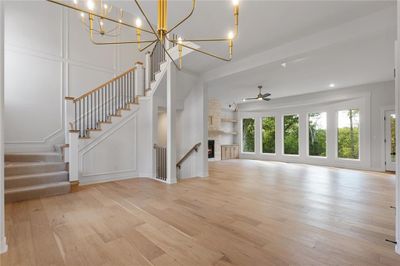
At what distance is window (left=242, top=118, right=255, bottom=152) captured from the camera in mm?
10891

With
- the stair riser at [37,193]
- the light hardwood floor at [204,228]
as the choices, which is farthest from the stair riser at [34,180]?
the light hardwood floor at [204,228]

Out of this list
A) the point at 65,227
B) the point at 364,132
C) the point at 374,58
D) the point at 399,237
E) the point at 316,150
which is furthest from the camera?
the point at 316,150

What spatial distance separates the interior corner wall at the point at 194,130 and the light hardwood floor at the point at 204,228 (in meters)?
1.79

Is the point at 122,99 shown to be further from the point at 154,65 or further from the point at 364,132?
the point at 364,132

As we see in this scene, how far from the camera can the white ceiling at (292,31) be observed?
277 centimetres

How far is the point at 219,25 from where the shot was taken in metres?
3.26

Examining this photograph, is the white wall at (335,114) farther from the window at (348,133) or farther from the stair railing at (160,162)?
the stair railing at (160,162)

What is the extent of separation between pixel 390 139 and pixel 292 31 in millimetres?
6005

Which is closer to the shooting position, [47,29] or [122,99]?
[47,29]

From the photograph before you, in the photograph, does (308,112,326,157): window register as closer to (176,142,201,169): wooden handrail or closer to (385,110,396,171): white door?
(385,110,396,171): white door

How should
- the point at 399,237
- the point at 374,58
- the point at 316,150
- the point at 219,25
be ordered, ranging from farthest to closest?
the point at 316,150
the point at 374,58
the point at 219,25
the point at 399,237

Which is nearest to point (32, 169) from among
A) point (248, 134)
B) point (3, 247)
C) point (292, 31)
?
point (3, 247)

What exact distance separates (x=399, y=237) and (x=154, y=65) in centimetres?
620

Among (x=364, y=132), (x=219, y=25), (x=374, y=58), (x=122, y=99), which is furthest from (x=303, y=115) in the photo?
(x=122, y=99)
